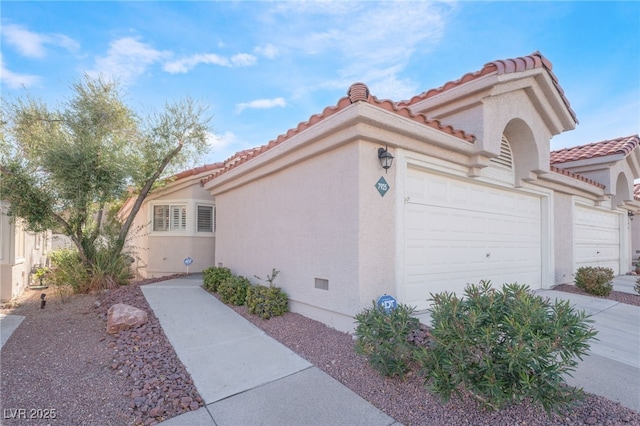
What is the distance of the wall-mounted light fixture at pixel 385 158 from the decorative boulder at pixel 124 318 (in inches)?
203

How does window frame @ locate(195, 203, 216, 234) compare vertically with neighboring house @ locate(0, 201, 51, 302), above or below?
above

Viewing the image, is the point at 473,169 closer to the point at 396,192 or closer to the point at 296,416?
the point at 396,192

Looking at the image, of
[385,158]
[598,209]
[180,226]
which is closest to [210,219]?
[180,226]

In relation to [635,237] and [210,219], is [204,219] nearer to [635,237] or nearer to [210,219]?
[210,219]

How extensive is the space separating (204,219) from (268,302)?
650cm

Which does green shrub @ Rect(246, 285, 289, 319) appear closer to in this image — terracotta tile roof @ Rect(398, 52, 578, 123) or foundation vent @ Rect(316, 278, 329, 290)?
foundation vent @ Rect(316, 278, 329, 290)

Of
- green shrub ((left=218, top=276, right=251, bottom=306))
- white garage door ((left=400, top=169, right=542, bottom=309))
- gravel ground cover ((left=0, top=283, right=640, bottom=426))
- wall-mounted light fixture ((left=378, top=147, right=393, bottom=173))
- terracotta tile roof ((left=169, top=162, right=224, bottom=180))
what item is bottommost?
gravel ground cover ((left=0, top=283, right=640, bottom=426))

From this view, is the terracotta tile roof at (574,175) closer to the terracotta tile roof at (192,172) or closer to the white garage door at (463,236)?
the white garage door at (463,236)

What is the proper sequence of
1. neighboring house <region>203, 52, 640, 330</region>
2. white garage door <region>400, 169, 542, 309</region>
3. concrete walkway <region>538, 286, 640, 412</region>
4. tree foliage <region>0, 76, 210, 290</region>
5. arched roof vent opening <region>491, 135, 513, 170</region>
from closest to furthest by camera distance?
concrete walkway <region>538, 286, 640, 412</region> < neighboring house <region>203, 52, 640, 330</region> < white garage door <region>400, 169, 542, 309</region> < arched roof vent opening <region>491, 135, 513, 170</region> < tree foliage <region>0, 76, 210, 290</region>

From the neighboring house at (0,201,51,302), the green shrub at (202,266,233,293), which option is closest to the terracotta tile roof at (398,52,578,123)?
the green shrub at (202,266,233,293)

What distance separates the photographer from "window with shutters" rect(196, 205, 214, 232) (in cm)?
1145

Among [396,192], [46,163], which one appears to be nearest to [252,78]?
[46,163]

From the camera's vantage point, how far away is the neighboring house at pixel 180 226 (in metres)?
11.2

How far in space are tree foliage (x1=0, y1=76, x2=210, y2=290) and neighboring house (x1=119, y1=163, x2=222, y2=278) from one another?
75 centimetres
